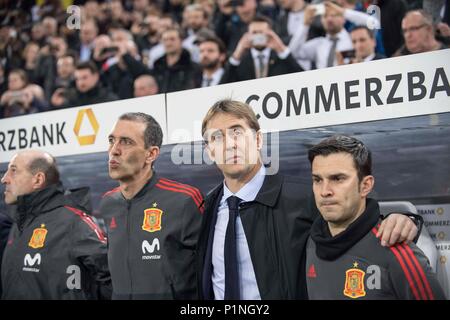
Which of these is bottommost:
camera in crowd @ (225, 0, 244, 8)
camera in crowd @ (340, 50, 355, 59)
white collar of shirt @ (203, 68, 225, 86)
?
white collar of shirt @ (203, 68, 225, 86)

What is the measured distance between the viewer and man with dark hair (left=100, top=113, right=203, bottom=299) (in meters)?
3.04

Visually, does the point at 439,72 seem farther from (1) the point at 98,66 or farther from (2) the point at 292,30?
(1) the point at 98,66

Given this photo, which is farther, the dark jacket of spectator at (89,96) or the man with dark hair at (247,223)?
the dark jacket of spectator at (89,96)

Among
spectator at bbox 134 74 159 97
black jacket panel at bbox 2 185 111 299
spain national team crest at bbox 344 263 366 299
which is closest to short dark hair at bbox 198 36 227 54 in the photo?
spectator at bbox 134 74 159 97

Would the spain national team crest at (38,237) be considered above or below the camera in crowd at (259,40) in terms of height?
below

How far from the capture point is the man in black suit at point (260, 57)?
3766mm

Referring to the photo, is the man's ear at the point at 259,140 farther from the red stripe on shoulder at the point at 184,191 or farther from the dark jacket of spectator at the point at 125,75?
the dark jacket of spectator at the point at 125,75

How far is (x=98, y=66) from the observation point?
496cm

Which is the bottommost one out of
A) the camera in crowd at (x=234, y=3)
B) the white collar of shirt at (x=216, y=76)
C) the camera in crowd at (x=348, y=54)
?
the white collar of shirt at (x=216, y=76)

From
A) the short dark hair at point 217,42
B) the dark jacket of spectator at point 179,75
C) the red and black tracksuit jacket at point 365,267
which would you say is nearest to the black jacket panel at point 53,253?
the dark jacket of spectator at point 179,75

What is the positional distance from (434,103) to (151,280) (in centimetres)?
141

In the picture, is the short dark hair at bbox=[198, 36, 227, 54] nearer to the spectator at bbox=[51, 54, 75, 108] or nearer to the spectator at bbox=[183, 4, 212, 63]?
the spectator at bbox=[183, 4, 212, 63]

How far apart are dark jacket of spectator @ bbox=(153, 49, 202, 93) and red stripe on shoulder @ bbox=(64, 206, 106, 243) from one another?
877 mm

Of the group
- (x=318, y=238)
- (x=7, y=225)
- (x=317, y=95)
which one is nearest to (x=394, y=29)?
(x=317, y=95)
